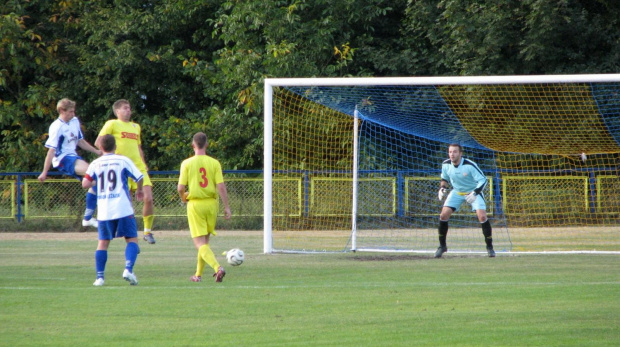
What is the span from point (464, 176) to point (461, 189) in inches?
8.4

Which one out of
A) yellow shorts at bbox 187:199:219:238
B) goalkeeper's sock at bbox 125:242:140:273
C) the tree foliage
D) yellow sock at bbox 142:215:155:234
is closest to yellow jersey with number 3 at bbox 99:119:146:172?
yellow sock at bbox 142:215:155:234

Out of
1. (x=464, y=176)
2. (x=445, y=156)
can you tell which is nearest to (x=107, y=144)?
(x=464, y=176)

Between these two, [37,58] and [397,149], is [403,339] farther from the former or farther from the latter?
[37,58]

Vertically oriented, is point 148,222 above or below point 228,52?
below

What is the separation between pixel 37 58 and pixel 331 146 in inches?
426

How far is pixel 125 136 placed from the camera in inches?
473

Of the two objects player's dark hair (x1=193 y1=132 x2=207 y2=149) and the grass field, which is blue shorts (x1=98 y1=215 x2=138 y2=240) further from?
player's dark hair (x1=193 y1=132 x2=207 y2=149)

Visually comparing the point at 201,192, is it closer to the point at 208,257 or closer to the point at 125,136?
the point at 208,257

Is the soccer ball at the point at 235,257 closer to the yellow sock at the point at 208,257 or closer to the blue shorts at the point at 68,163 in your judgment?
the yellow sock at the point at 208,257

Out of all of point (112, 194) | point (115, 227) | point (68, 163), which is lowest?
point (115, 227)

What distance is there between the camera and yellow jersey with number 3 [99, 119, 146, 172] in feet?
39.1

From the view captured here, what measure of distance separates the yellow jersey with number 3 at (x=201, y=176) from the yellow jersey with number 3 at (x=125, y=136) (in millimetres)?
2665

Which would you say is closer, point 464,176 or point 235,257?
point 235,257

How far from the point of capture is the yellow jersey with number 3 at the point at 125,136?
39.1ft
